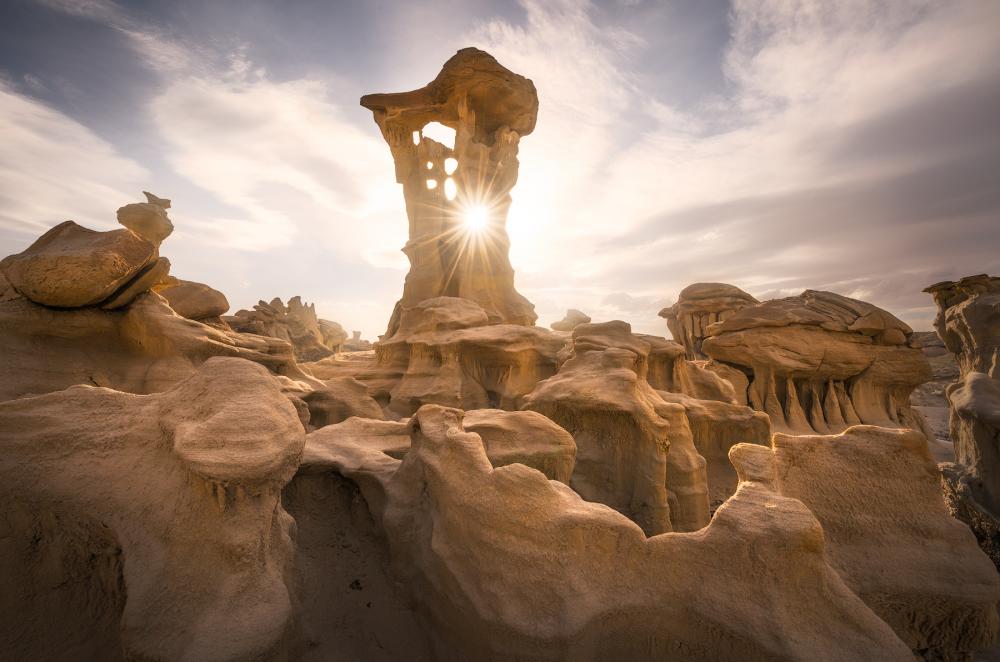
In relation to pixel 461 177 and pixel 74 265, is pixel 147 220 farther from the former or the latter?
pixel 461 177

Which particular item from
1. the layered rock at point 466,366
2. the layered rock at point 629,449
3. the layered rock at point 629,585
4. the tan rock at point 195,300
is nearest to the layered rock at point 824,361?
the layered rock at point 466,366

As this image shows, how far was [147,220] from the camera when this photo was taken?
1062cm

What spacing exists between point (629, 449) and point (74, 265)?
8125 mm

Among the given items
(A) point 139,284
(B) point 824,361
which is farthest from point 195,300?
(B) point 824,361

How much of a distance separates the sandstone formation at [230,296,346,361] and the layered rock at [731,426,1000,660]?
13918mm

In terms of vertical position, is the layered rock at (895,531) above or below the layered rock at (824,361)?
below

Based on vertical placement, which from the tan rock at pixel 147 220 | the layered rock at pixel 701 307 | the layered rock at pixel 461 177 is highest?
the layered rock at pixel 461 177

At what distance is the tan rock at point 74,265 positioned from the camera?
5.67 m

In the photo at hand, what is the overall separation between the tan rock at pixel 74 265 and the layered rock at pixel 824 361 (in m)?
14.6

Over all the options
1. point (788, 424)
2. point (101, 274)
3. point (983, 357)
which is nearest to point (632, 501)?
point (983, 357)

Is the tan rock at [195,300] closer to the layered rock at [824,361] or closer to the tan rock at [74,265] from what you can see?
the tan rock at [74,265]

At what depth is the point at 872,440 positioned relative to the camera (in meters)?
3.92

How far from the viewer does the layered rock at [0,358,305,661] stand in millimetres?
2398

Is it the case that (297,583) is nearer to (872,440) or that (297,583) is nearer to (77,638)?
(77,638)
